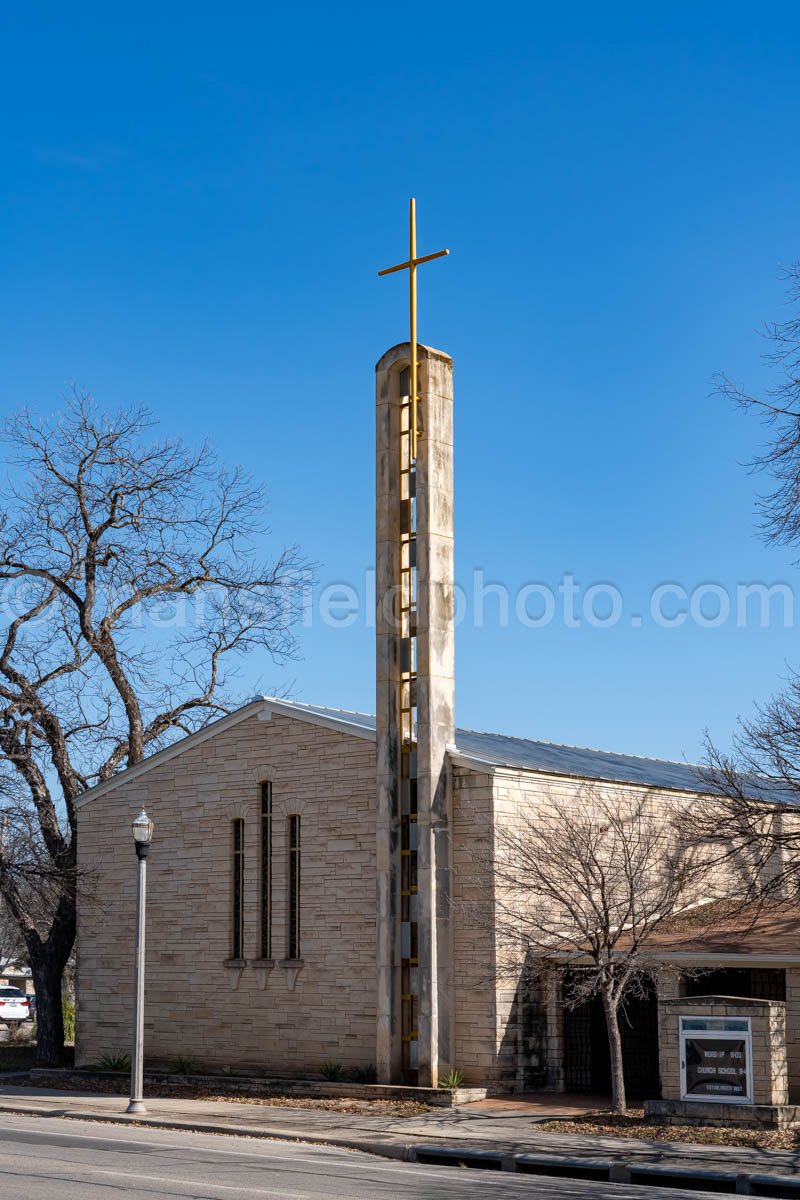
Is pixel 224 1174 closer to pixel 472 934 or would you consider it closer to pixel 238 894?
pixel 472 934

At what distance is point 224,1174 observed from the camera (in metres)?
15.2

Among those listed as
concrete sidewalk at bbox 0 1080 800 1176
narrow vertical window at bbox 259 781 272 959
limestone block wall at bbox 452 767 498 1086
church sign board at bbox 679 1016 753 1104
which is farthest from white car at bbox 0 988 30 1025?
church sign board at bbox 679 1016 753 1104

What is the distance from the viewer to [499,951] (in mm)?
24656

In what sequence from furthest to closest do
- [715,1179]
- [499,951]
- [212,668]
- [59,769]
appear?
[212,668] → [59,769] → [499,951] → [715,1179]

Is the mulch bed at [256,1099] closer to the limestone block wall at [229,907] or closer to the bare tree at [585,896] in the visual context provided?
the limestone block wall at [229,907]

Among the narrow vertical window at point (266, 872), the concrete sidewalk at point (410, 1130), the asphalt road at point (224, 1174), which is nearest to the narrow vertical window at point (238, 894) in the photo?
the narrow vertical window at point (266, 872)

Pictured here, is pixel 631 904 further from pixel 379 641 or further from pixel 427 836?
pixel 379 641

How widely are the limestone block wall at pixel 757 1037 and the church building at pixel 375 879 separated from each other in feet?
8.41

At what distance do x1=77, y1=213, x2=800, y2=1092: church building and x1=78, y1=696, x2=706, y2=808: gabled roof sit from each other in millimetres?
83

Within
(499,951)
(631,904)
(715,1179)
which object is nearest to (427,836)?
(499,951)

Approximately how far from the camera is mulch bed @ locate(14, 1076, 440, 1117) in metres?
22.9

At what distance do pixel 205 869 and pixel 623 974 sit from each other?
1036 cm

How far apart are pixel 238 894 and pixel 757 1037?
12.2 meters

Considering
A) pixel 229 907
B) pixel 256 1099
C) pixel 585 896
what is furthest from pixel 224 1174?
pixel 229 907
